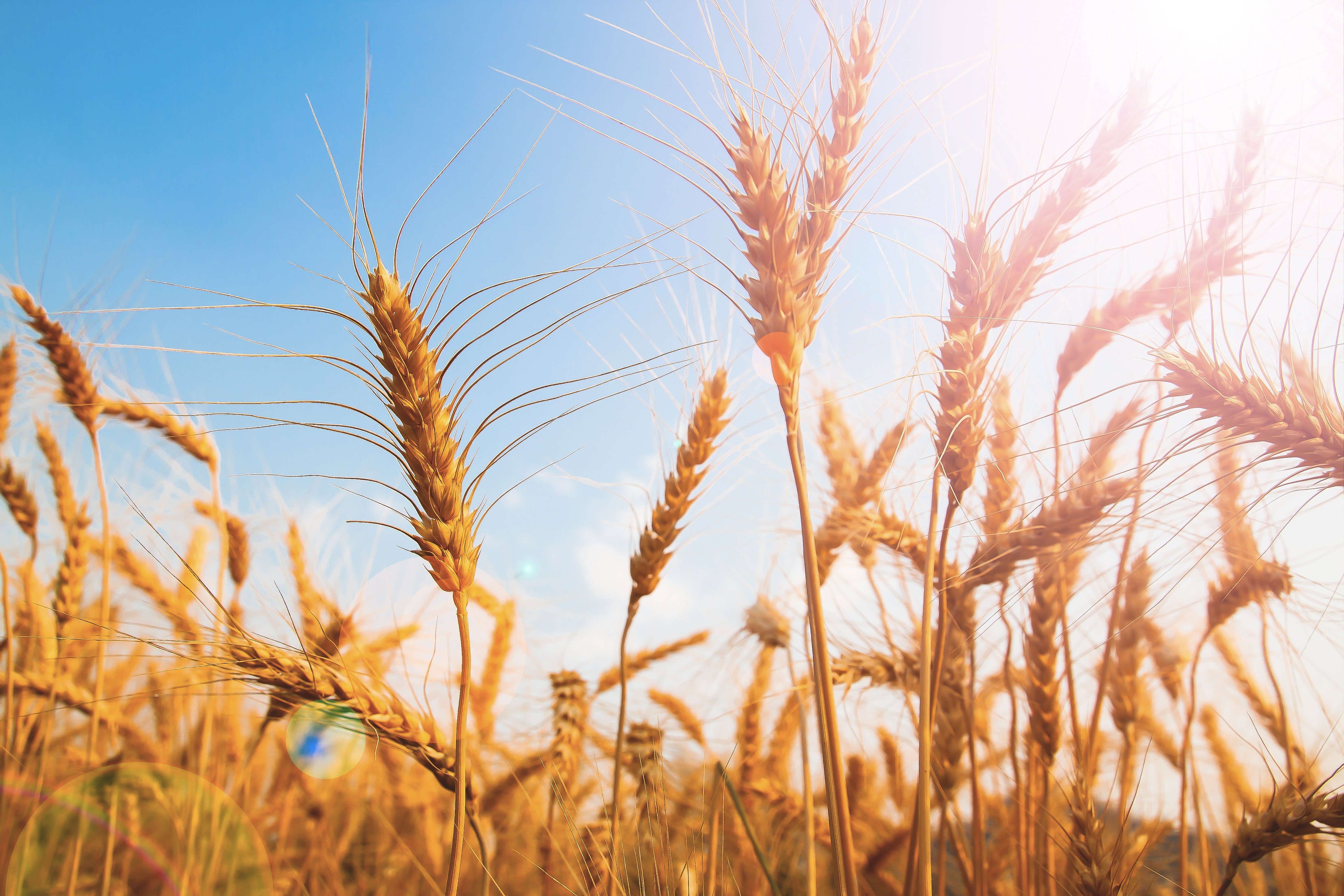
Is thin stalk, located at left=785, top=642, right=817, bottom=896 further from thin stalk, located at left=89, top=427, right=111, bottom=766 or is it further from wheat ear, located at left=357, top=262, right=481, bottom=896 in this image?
thin stalk, located at left=89, top=427, right=111, bottom=766

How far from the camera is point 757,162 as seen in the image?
125 cm

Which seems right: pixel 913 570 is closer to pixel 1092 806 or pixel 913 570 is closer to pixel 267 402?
pixel 1092 806

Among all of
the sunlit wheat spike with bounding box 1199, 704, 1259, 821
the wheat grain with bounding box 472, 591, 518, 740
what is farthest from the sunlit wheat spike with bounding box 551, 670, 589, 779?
the sunlit wheat spike with bounding box 1199, 704, 1259, 821

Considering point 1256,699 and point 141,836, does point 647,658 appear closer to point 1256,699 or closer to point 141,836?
point 141,836

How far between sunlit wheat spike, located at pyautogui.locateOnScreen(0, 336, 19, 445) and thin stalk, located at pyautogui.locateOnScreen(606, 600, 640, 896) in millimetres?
3429

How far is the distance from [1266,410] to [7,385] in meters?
4.86

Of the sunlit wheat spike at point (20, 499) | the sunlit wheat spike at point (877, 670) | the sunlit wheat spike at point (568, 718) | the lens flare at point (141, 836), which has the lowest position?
the lens flare at point (141, 836)

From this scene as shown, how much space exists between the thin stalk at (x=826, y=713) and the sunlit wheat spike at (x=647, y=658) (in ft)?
6.16

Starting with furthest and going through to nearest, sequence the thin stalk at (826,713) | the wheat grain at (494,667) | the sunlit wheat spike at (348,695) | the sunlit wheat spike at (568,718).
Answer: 1. the wheat grain at (494,667)
2. the sunlit wheat spike at (568,718)
3. the sunlit wheat spike at (348,695)
4. the thin stalk at (826,713)

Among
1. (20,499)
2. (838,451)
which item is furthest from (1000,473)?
(20,499)

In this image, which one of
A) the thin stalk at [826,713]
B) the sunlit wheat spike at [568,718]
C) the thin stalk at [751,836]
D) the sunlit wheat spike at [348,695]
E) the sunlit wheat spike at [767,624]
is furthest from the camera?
the sunlit wheat spike at [568,718]

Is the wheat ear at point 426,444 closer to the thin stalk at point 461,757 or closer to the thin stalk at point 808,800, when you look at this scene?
the thin stalk at point 461,757

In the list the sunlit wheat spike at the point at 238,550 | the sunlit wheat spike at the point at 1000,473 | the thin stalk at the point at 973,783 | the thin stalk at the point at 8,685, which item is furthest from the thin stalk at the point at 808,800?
the sunlit wheat spike at the point at 238,550

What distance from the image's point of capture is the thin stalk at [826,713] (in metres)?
0.91
